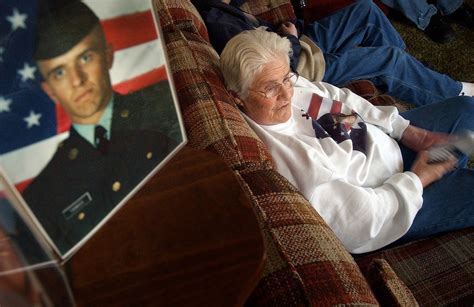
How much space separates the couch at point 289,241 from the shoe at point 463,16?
1.94 metres

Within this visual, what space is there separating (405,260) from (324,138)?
42 cm

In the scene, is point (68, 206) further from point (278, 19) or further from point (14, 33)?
point (278, 19)

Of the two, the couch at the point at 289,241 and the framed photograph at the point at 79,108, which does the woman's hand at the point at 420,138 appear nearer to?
the couch at the point at 289,241

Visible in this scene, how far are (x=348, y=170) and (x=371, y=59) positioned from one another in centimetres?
82

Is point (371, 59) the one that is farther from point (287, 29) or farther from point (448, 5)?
point (448, 5)

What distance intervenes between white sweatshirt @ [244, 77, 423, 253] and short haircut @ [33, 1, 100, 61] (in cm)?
74

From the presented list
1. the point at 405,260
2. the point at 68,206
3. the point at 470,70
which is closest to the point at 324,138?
the point at 405,260

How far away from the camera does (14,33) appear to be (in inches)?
15.5

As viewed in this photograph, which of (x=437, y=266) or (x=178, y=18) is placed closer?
(x=437, y=266)

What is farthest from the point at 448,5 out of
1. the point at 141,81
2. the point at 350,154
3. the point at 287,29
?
the point at 141,81

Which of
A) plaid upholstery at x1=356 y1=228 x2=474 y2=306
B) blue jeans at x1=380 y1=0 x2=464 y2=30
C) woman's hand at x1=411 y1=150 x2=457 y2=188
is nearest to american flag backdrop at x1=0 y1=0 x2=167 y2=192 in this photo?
plaid upholstery at x1=356 y1=228 x2=474 y2=306

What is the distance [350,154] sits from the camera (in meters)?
1.23

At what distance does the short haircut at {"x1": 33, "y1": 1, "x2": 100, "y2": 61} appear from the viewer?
16.3 inches

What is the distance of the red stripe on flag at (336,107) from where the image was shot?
140cm
